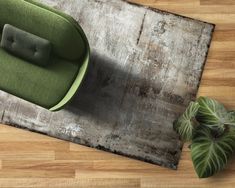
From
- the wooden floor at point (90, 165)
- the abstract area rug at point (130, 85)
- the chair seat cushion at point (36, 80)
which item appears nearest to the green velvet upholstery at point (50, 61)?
the chair seat cushion at point (36, 80)

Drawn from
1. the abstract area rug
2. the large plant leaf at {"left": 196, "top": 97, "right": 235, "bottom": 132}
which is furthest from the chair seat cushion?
the large plant leaf at {"left": 196, "top": 97, "right": 235, "bottom": 132}

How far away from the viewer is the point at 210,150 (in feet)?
10.6

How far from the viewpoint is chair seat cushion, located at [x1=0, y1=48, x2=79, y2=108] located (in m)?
3.34

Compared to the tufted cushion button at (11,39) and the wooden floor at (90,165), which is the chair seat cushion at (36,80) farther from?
the wooden floor at (90,165)

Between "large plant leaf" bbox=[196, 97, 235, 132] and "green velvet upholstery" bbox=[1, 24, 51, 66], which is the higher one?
"green velvet upholstery" bbox=[1, 24, 51, 66]

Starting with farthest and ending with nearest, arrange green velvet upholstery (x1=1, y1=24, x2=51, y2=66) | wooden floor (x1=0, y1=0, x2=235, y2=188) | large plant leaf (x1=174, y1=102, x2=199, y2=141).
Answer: wooden floor (x1=0, y1=0, x2=235, y2=188) < green velvet upholstery (x1=1, y1=24, x2=51, y2=66) < large plant leaf (x1=174, y1=102, x2=199, y2=141)

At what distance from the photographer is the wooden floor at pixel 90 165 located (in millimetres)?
3545

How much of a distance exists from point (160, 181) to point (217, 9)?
1.62 meters

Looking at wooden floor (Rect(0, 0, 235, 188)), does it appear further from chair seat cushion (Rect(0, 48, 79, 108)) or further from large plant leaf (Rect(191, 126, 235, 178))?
chair seat cushion (Rect(0, 48, 79, 108))

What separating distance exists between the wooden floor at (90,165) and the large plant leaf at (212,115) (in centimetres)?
36

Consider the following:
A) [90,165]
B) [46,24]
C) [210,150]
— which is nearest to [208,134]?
[210,150]

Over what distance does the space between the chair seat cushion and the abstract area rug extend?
319mm

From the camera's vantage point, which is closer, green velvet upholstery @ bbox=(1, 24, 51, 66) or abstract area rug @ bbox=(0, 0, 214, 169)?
green velvet upholstery @ bbox=(1, 24, 51, 66)

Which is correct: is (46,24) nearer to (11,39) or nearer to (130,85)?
(11,39)
